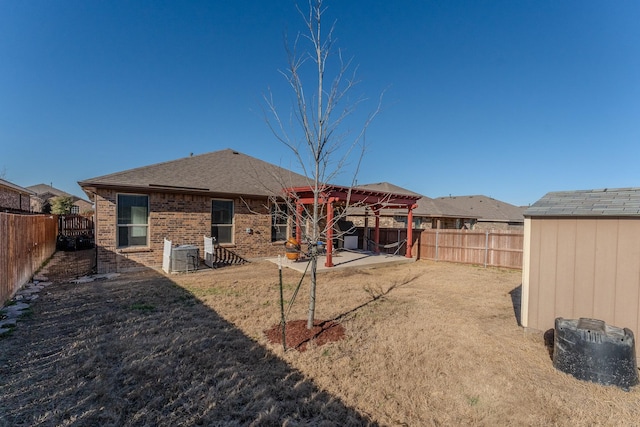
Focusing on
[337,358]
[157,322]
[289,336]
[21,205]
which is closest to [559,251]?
[337,358]

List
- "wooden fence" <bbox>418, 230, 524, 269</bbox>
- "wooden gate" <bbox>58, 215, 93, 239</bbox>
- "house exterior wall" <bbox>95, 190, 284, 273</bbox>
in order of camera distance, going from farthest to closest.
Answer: "wooden gate" <bbox>58, 215, 93, 239</bbox>, "wooden fence" <bbox>418, 230, 524, 269</bbox>, "house exterior wall" <bbox>95, 190, 284, 273</bbox>

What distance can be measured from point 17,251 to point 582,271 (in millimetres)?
11009

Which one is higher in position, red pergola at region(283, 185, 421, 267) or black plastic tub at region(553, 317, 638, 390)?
red pergola at region(283, 185, 421, 267)

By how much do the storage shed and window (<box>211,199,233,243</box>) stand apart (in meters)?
9.42

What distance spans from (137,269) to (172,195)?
8.42 ft

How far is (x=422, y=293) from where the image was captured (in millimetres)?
7746

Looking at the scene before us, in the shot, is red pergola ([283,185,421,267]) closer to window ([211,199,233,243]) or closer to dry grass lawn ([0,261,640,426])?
window ([211,199,233,243])

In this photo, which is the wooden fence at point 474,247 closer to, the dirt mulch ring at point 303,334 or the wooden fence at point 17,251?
the dirt mulch ring at point 303,334

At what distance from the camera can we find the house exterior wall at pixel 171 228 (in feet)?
29.7

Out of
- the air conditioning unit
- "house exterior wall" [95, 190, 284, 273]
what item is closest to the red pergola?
"house exterior wall" [95, 190, 284, 273]

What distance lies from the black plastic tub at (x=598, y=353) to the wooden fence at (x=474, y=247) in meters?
9.37

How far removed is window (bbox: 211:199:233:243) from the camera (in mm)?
11094

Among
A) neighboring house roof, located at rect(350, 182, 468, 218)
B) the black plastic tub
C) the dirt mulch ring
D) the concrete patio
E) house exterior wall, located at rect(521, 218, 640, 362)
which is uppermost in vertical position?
neighboring house roof, located at rect(350, 182, 468, 218)

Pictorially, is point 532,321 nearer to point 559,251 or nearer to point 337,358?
point 559,251
